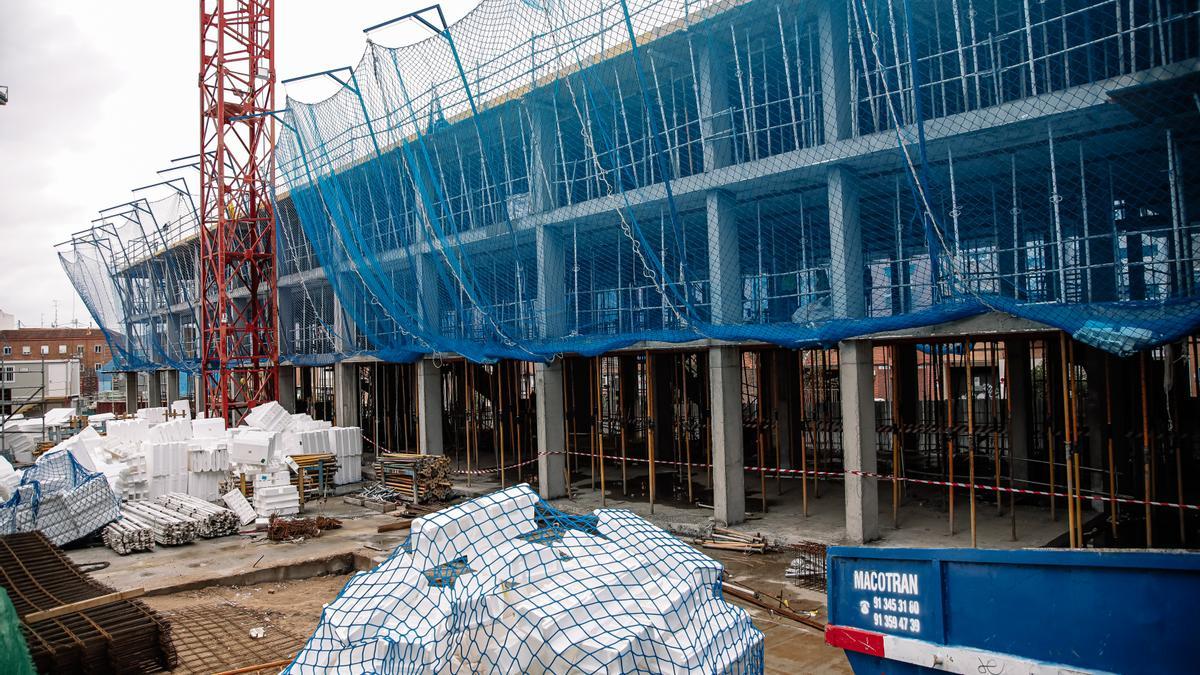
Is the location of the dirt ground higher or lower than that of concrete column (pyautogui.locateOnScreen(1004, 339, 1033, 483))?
lower

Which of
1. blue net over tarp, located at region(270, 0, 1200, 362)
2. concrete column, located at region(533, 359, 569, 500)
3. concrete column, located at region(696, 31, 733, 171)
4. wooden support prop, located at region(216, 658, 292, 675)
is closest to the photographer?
wooden support prop, located at region(216, 658, 292, 675)

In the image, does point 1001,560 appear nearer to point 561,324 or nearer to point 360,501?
point 561,324

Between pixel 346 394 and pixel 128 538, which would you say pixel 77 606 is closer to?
pixel 128 538

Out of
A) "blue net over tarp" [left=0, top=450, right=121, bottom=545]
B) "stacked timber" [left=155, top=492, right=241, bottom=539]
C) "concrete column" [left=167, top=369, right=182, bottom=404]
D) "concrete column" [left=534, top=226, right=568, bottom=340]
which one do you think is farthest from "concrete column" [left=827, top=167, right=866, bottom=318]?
"concrete column" [left=167, top=369, right=182, bottom=404]

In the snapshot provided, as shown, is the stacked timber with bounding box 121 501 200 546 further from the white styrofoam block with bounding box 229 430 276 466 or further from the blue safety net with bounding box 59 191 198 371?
the blue safety net with bounding box 59 191 198 371

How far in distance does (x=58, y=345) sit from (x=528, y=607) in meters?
80.0

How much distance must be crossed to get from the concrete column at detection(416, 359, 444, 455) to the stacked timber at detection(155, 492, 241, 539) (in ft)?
17.6

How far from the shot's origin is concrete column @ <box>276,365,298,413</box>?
27359mm

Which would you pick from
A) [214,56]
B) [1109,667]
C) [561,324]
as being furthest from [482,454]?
[1109,667]

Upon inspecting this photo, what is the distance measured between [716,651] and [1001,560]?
1879 mm

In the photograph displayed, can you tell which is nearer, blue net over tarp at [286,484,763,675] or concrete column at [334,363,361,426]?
blue net over tarp at [286,484,763,675]

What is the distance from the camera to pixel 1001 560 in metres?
4.80

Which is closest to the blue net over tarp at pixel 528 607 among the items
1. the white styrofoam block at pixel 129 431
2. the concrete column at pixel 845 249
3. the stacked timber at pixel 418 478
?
the concrete column at pixel 845 249

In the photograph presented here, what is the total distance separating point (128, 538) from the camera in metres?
12.6
